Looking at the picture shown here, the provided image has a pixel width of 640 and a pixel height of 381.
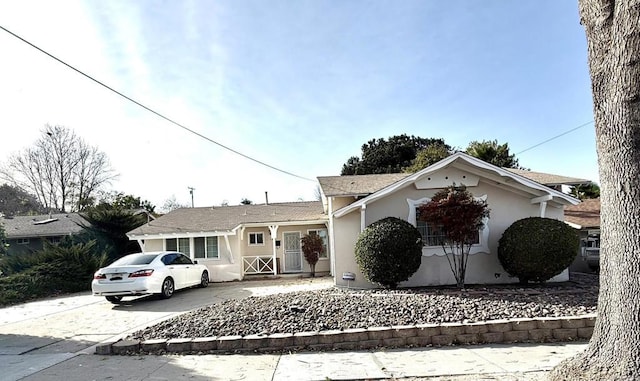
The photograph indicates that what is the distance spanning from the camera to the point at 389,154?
36438mm

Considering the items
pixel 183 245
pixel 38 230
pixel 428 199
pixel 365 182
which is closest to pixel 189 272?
pixel 183 245

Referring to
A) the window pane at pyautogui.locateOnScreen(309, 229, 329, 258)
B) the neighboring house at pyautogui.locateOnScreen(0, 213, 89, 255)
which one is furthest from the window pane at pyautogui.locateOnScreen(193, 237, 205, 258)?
the neighboring house at pyautogui.locateOnScreen(0, 213, 89, 255)

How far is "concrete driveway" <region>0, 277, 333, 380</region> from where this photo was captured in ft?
20.0

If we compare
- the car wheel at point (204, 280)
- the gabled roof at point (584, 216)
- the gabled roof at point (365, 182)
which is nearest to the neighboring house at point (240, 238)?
the car wheel at point (204, 280)

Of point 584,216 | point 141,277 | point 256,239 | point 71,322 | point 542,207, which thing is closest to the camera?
point 71,322

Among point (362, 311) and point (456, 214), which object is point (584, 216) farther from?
point (362, 311)

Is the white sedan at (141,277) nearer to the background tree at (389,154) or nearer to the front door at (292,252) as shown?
the front door at (292,252)

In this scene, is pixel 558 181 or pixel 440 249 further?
pixel 558 181

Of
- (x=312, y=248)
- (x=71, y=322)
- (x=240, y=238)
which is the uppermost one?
(x=240, y=238)

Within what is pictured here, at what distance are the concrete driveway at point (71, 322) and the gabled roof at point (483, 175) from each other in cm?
443

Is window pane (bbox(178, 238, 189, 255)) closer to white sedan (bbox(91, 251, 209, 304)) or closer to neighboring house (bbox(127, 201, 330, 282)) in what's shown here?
neighboring house (bbox(127, 201, 330, 282))

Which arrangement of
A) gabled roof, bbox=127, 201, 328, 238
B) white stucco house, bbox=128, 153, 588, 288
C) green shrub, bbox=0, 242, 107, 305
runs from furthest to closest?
1. gabled roof, bbox=127, 201, 328, 238
2. green shrub, bbox=0, 242, 107, 305
3. white stucco house, bbox=128, 153, 588, 288

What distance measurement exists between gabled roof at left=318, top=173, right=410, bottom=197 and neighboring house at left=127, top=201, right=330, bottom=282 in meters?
2.75

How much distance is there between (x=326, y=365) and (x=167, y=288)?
765 centimetres
